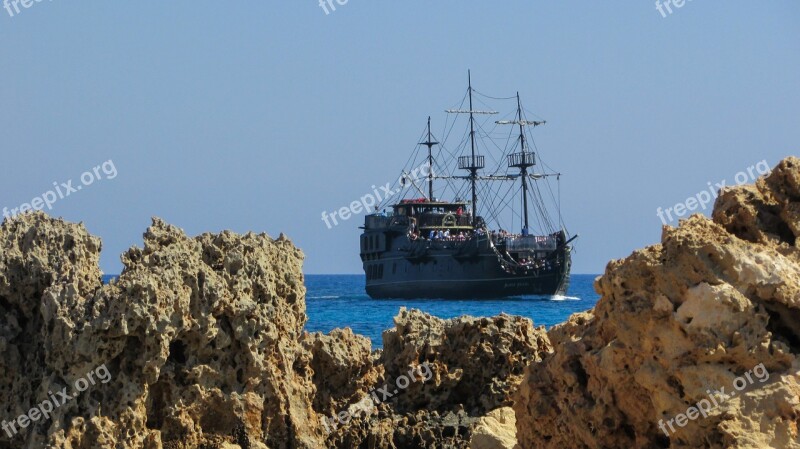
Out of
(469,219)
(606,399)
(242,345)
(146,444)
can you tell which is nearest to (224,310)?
(242,345)

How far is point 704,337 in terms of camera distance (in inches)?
205

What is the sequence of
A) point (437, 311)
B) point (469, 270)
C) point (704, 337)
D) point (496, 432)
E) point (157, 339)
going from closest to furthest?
1. point (704, 337)
2. point (157, 339)
3. point (496, 432)
4. point (437, 311)
5. point (469, 270)

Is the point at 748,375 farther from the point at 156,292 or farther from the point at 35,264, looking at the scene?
the point at 35,264

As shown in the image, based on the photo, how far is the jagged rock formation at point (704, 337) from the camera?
512 centimetres

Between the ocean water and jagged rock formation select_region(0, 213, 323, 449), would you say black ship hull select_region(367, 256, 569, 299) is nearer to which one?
the ocean water

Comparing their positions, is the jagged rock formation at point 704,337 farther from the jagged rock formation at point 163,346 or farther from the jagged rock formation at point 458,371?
the jagged rock formation at point 458,371

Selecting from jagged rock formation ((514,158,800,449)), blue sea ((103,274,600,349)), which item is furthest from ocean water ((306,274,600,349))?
jagged rock formation ((514,158,800,449))

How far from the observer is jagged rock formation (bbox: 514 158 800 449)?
16.8 ft

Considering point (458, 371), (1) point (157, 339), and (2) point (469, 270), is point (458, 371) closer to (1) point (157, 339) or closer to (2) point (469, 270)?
(1) point (157, 339)

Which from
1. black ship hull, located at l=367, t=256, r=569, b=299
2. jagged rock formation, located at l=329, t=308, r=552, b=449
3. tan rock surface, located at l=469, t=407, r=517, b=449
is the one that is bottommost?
tan rock surface, located at l=469, t=407, r=517, b=449

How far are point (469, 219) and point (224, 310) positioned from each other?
6497 cm

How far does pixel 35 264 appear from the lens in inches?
304

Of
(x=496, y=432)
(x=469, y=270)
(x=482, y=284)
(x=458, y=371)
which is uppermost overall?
(x=469, y=270)

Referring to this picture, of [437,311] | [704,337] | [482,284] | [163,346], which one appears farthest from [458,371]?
[482,284]
